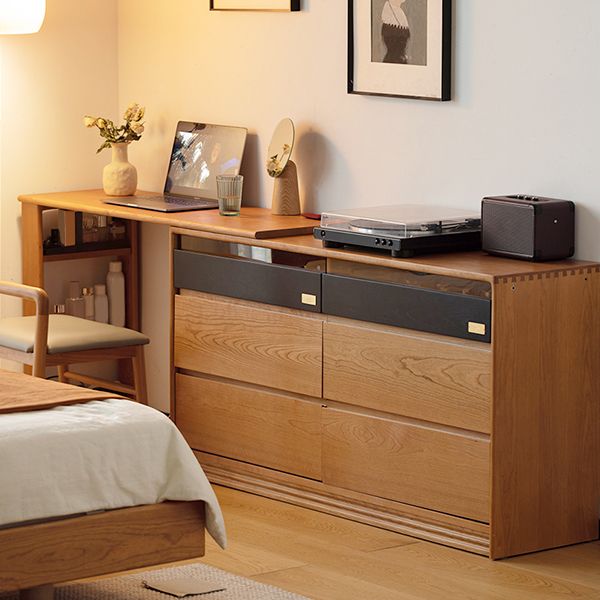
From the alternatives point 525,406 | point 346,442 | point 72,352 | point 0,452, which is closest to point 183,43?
point 72,352

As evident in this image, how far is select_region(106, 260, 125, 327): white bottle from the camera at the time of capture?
528 centimetres

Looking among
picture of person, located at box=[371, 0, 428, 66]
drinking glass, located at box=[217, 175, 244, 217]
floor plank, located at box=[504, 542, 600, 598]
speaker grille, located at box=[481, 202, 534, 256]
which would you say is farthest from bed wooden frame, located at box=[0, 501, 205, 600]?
picture of person, located at box=[371, 0, 428, 66]

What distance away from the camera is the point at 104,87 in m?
5.30

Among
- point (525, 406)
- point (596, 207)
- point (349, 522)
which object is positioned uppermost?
point (596, 207)

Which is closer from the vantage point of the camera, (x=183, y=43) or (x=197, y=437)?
(x=197, y=437)

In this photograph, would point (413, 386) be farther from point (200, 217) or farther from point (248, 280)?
point (200, 217)

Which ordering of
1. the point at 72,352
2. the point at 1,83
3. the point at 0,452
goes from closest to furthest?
the point at 0,452 < the point at 72,352 < the point at 1,83

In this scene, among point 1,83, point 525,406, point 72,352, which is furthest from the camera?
point 1,83

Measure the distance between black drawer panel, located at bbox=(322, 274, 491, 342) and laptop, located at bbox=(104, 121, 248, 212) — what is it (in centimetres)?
86

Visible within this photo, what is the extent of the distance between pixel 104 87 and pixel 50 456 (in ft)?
8.26

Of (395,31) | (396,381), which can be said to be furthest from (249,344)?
(395,31)

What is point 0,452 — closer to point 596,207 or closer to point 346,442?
point 346,442

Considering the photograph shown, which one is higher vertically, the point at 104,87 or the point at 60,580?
the point at 104,87

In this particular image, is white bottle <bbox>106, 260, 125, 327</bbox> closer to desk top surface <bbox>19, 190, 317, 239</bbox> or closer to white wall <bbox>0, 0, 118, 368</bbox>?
white wall <bbox>0, 0, 118, 368</bbox>
